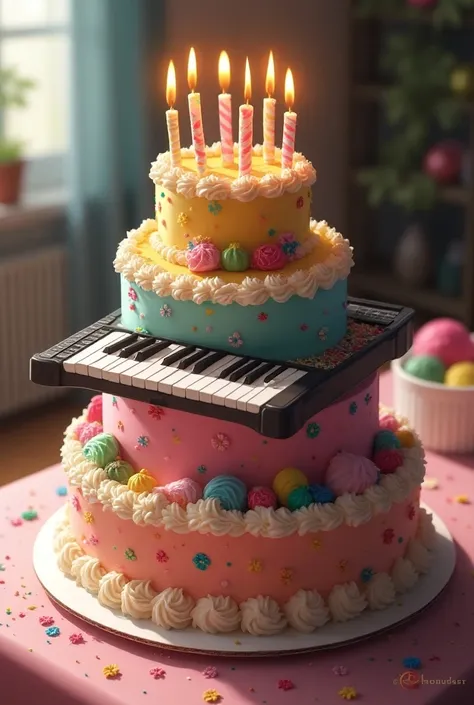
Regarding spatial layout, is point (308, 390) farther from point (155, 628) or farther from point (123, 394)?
point (155, 628)

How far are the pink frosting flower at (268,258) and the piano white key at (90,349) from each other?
38 cm

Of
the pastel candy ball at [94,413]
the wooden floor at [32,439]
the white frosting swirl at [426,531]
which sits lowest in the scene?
the wooden floor at [32,439]

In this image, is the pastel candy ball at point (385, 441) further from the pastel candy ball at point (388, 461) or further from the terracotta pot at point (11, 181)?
the terracotta pot at point (11, 181)

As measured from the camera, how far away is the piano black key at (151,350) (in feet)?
8.19

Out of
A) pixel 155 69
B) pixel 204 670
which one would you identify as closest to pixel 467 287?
pixel 155 69

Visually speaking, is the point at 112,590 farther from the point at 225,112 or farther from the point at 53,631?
the point at 225,112

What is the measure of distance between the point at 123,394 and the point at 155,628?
53 cm

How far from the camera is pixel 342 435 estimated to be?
2582mm

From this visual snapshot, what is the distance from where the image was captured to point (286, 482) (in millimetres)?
2473

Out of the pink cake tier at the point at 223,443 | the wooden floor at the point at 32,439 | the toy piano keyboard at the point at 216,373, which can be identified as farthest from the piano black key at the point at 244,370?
the wooden floor at the point at 32,439

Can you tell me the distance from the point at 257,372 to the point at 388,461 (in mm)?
451

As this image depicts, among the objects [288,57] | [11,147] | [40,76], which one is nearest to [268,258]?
[11,147]

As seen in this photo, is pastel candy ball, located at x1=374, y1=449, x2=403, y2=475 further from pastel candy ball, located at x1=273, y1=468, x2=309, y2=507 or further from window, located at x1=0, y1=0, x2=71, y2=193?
window, located at x1=0, y1=0, x2=71, y2=193

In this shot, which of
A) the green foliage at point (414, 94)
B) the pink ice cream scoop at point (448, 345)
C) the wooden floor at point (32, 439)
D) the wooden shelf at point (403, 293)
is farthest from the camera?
the wooden shelf at point (403, 293)
